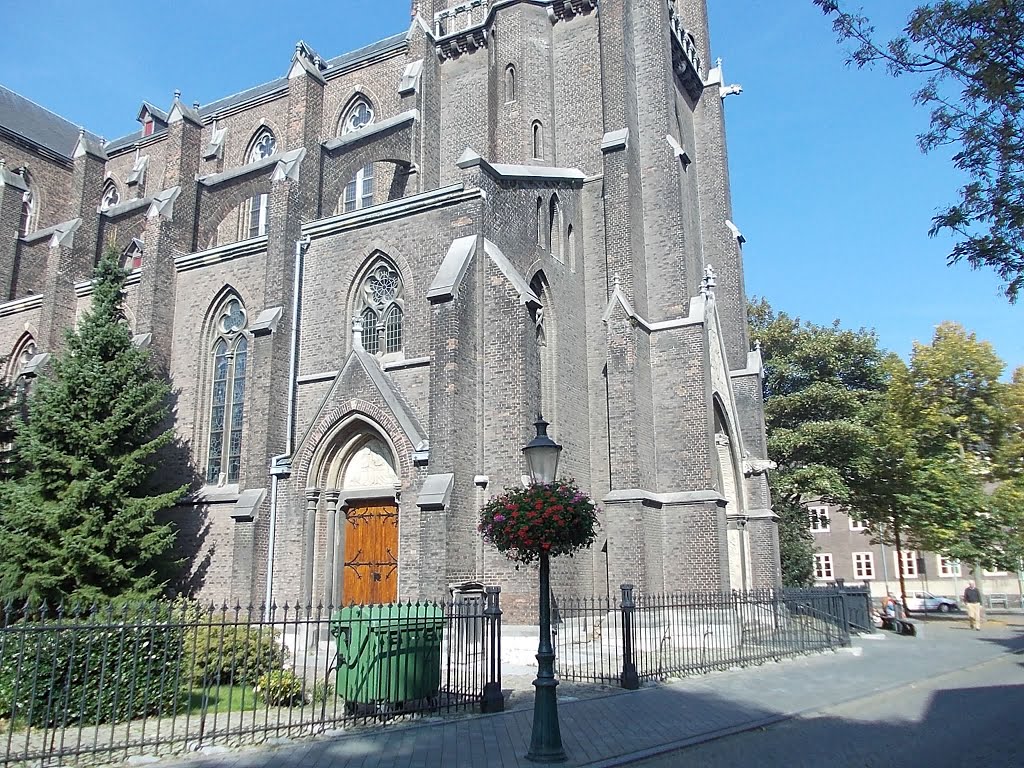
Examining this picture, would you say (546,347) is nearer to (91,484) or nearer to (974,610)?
(91,484)

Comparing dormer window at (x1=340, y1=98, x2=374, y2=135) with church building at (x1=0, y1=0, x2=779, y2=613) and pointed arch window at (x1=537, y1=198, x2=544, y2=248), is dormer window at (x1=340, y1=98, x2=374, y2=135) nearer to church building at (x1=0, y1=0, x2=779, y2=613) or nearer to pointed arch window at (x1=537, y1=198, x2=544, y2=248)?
church building at (x1=0, y1=0, x2=779, y2=613)

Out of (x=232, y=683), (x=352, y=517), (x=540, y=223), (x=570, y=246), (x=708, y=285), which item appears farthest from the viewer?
(x=708, y=285)

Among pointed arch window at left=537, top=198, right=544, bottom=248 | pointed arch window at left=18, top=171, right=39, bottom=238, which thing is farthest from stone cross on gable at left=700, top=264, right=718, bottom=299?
pointed arch window at left=18, top=171, right=39, bottom=238

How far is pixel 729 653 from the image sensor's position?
15.8m

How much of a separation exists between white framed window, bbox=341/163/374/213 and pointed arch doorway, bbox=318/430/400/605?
10629 millimetres

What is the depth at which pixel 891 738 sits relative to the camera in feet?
31.6

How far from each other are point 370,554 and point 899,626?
16067 millimetres

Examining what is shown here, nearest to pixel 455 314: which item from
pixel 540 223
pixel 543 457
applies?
pixel 540 223

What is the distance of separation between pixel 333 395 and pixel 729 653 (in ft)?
32.6

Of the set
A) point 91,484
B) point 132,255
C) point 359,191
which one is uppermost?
point 359,191

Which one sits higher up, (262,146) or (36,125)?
(36,125)

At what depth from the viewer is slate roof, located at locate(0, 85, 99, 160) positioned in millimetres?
34625

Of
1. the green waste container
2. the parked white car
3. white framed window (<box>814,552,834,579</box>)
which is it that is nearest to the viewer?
the green waste container

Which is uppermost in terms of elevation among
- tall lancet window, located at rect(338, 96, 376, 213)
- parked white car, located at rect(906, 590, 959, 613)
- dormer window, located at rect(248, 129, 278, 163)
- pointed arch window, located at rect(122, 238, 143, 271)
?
dormer window, located at rect(248, 129, 278, 163)
